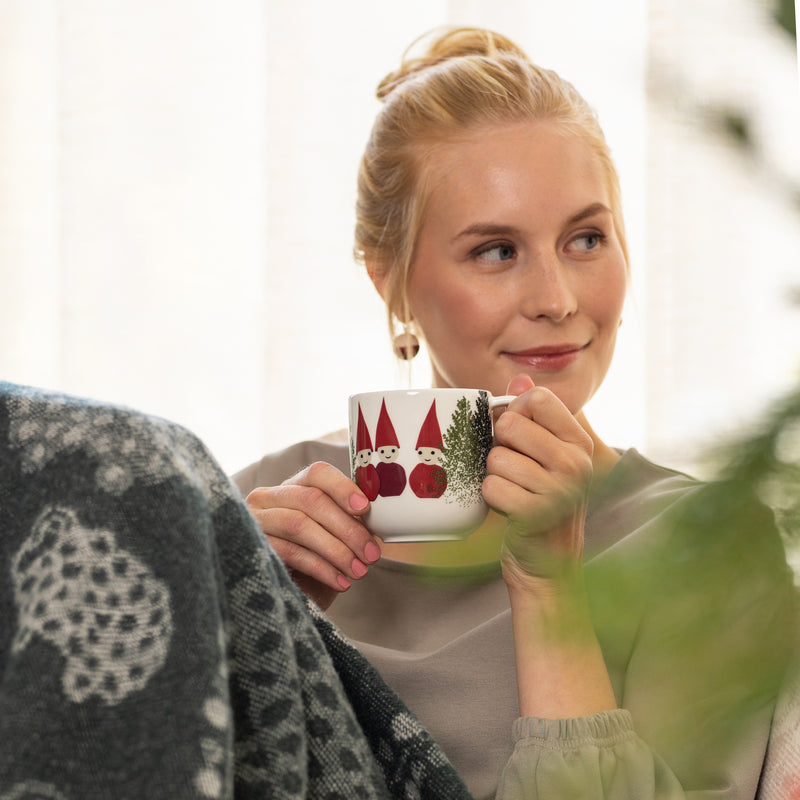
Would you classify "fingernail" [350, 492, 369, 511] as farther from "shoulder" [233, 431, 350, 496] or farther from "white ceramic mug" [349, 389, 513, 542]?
"shoulder" [233, 431, 350, 496]

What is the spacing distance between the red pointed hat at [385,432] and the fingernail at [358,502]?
1.8 inches

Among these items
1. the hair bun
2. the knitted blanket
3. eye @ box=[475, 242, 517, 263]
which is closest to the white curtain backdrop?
the hair bun

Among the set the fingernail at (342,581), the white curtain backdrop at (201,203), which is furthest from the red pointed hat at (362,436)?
the white curtain backdrop at (201,203)

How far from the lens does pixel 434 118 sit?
1.19m

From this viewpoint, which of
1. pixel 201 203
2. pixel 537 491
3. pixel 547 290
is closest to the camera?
pixel 537 491

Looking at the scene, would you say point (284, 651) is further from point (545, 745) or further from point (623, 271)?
point (623, 271)

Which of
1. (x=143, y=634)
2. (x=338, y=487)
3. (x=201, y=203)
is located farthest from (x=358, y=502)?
(x=201, y=203)

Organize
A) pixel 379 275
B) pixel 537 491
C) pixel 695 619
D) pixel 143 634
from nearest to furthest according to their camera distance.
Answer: pixel 695 619, pixel 143 634, pixel 537 491, pixel 379 275

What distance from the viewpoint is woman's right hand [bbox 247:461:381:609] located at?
0.73 meters

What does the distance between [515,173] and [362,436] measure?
1.60 feet

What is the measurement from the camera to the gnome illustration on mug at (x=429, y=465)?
2.19 ft

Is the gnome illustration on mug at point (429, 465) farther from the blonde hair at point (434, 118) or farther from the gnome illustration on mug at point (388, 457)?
the blonde hair at point (434, 118)

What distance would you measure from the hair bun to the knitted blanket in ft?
3.46

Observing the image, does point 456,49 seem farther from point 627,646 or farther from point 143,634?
point 627,646
